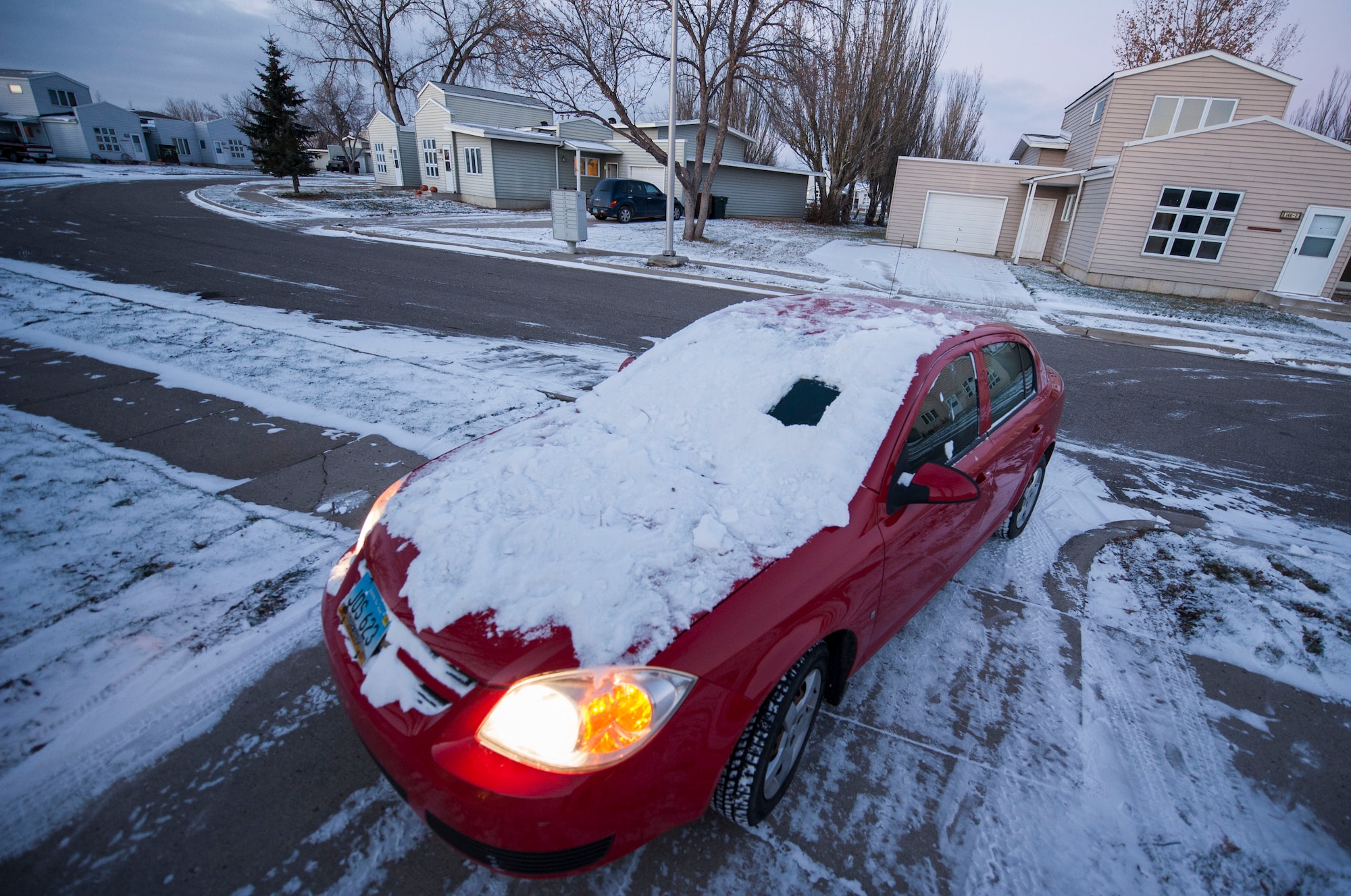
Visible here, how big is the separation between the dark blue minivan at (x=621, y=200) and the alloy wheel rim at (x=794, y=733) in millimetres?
24700

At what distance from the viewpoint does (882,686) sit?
269 centimetres

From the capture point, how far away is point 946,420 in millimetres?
2697

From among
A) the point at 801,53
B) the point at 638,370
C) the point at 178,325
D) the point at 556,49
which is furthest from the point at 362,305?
the point at 801,53

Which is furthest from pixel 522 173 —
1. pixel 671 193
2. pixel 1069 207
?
pixel 1069 207

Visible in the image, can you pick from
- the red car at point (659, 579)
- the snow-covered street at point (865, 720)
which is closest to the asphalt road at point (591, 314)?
the snow-covered street at point (865, 720)

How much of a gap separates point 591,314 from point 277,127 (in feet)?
104

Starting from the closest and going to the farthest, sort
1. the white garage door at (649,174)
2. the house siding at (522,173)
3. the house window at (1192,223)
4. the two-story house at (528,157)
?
the house window at (1192,223)
the house siding at (522,173)
the two-story house at (528,157)
the white garage door at (649,174)

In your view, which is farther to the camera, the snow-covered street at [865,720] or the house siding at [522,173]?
the house siding at [522,173]

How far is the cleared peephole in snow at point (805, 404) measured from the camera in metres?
2.53

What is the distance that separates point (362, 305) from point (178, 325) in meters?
2.16

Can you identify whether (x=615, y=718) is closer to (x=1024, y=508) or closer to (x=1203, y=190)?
(x=1024, y=508)

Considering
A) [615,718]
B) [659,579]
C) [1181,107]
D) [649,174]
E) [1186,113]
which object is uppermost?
[1181,107]

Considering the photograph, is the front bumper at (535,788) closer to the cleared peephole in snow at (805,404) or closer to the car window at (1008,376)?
the cleared peephole in snow at (805,404)

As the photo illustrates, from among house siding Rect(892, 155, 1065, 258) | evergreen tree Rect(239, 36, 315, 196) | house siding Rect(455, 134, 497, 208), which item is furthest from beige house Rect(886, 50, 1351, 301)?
evergreen tree Rect(239, 36, 315, 196)
